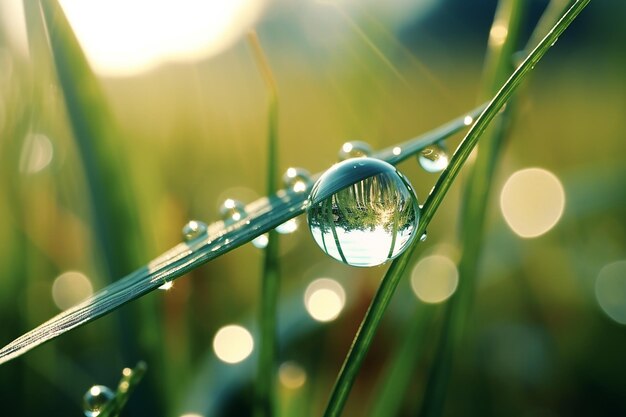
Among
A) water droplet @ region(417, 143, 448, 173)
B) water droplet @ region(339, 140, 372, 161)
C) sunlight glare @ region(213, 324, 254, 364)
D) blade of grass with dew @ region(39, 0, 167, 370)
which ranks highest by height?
blade of grass with dew @ region(39, 0, 167, 370)

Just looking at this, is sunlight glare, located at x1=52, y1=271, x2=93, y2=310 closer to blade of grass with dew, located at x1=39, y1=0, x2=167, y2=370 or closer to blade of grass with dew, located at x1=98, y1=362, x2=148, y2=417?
blade of grass with dew, located at x1=39, y1=0, x2=167, y2=370

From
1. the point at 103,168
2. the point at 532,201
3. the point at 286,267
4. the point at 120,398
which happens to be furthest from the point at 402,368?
the point at 532,201

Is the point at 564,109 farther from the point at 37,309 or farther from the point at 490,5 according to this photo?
the point at 37,309

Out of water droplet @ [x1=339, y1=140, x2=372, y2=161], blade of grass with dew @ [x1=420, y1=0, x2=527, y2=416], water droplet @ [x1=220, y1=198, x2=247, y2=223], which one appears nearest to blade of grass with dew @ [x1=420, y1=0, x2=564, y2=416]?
blade of grass with dew @ [x1=420, y1=0, x2=527, y2=416]

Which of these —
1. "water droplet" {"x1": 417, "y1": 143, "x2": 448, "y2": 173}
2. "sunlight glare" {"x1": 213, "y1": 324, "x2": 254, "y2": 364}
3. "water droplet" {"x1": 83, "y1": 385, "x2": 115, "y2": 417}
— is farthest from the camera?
"sunlight glare" {"x1": 213, "y1": 324, "x2": 254, "y2": 364}

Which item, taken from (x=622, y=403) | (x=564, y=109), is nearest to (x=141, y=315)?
(x=622, y=403)

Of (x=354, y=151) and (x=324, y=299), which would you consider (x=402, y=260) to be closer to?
(x=354, y=151)
